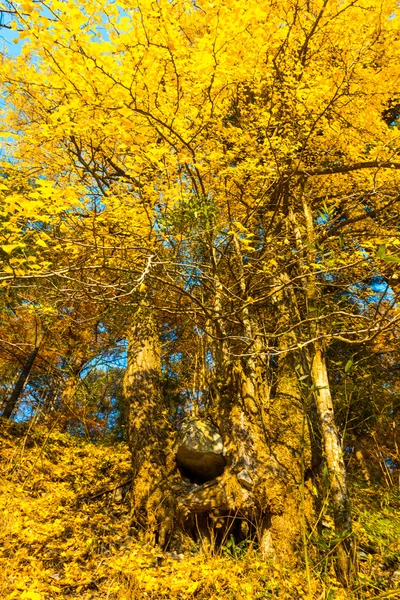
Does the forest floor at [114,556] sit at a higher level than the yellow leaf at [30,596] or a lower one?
higher

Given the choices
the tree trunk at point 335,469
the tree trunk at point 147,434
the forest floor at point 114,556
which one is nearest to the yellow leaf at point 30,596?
the forest floor at point 114,556

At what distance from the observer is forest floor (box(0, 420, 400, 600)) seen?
2555 mm

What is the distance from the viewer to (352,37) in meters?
4.28

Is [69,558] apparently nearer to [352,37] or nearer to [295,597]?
[295,597]

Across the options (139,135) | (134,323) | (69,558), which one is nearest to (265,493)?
(69,558)

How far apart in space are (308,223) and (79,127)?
121 inches

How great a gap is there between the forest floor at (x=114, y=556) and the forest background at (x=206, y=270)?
1.0 inches

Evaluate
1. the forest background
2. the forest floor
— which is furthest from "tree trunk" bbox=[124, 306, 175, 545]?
the forest floor

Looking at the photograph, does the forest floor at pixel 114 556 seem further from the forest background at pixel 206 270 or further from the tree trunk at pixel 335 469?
the tree trunk at pixel 335 469

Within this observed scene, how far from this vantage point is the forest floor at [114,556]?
255 centimetres

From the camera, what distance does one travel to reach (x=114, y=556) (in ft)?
10.3

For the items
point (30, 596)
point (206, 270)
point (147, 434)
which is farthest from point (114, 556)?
point (206, 270)

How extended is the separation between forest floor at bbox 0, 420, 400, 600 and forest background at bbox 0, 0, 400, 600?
0.09 feet

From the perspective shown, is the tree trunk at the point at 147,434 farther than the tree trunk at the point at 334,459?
Yes
